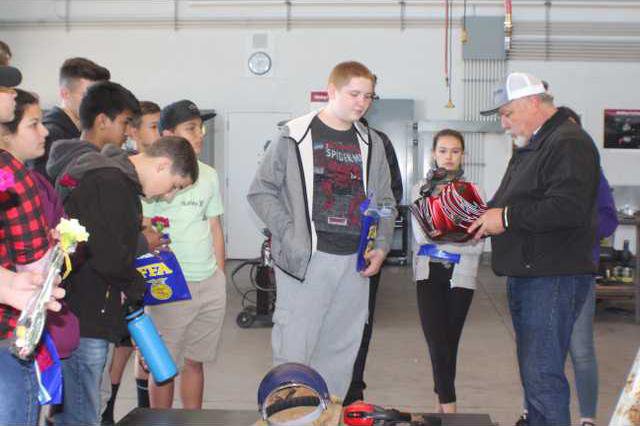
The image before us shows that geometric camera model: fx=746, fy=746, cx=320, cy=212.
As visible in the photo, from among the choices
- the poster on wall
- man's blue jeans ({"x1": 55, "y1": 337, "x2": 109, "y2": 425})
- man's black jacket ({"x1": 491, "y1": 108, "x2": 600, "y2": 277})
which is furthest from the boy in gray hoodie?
the poster on wall

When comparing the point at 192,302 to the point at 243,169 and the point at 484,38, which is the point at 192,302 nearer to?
Result: the point at 243,169

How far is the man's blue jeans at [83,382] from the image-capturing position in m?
2.39

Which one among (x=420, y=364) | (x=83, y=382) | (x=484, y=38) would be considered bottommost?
(x=420, y=364)

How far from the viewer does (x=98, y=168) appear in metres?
2.37

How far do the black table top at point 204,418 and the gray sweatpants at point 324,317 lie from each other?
585 millimetres

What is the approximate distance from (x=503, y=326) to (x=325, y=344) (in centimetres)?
329

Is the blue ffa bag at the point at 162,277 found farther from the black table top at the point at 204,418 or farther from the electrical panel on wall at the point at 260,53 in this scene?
the electrical panel on wall at the point at 260,53

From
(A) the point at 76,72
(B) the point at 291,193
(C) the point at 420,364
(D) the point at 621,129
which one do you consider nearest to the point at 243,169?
(D) the point at 621,129

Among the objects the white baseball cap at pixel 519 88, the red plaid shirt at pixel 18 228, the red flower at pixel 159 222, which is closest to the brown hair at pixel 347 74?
the white baseball cap at pixel 519 88

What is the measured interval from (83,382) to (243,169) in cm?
752

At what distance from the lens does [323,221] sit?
2.98 m

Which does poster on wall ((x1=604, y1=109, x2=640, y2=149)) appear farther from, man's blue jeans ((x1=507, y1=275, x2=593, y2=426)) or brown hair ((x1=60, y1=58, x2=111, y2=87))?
brown hair ((x1=60, y1=58, x2=111, y2=87))

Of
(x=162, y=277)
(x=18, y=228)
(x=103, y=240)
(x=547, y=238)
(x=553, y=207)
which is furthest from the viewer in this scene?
(x=162, y=277)

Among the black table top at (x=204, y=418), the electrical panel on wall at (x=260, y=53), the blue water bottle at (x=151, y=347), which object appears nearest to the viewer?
the black table top at (x=204, y=418)
